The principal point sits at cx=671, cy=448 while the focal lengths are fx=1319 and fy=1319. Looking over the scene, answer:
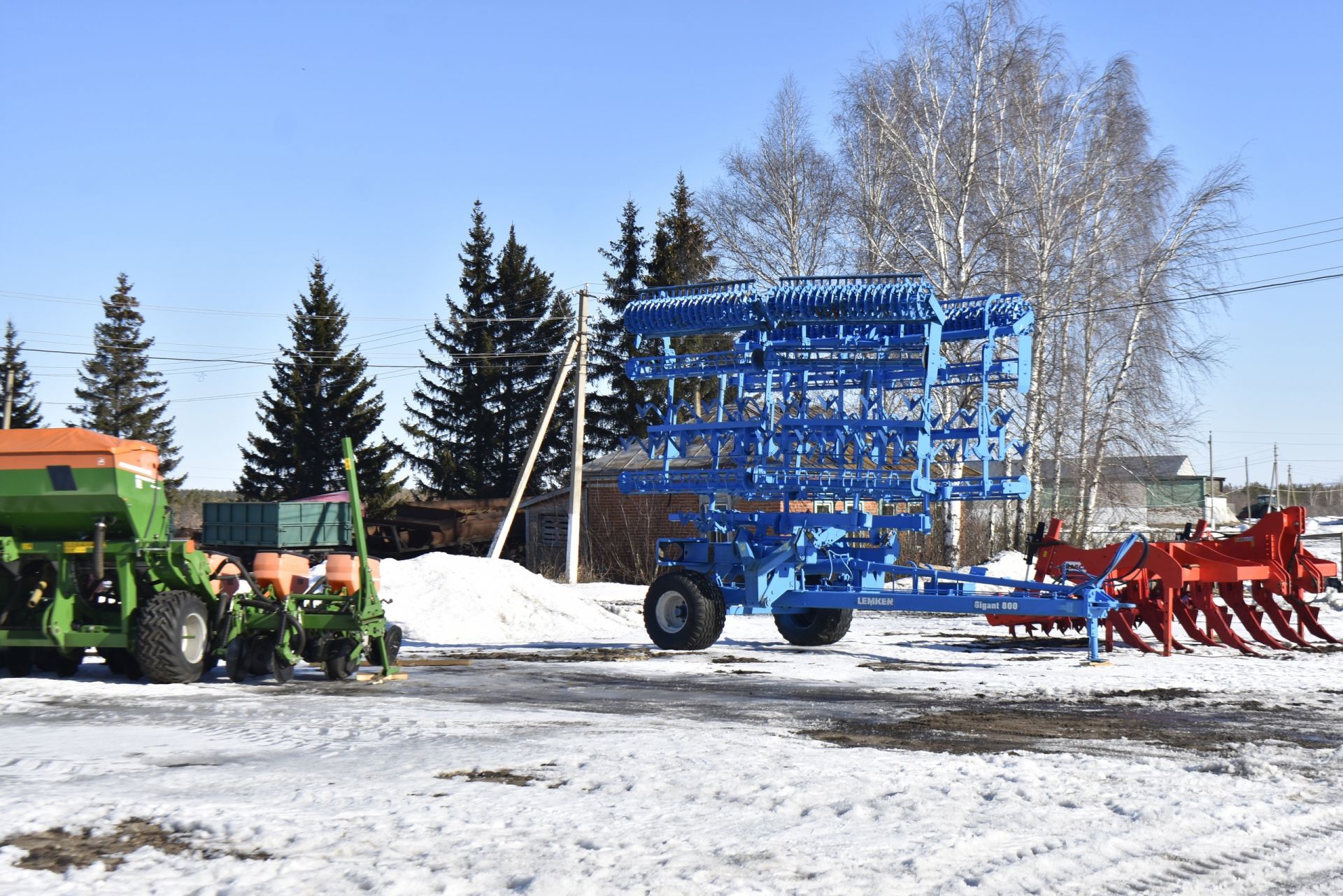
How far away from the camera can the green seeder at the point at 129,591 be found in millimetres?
11125

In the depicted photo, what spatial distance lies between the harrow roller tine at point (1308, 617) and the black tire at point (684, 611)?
6.82 metres

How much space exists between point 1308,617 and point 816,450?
6258 mm

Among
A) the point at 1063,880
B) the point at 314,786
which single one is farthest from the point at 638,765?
the point at 1063,880

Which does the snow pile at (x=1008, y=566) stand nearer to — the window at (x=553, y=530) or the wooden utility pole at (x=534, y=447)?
the wooden utility pole at (x=534, y=447)

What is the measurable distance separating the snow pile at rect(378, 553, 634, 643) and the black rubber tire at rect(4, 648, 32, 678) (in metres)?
5.72

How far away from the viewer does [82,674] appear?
1213 centimetres

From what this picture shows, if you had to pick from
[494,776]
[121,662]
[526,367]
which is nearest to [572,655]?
[121,662]

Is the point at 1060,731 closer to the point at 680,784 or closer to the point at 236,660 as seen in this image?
the point at 680,784

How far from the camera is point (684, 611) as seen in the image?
14.4 m

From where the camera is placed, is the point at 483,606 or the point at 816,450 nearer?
the point at 816,450

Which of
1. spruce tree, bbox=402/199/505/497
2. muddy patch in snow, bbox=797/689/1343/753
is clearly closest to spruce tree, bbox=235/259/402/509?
spruce tree, bbox=402/199/505/497

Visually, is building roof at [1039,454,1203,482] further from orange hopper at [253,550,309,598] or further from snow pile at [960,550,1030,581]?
orange hopper at [253,550,309,598]

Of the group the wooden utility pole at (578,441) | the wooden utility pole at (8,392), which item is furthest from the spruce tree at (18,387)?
the wooden utility pole at (578,441)

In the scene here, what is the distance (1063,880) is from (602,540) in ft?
112
